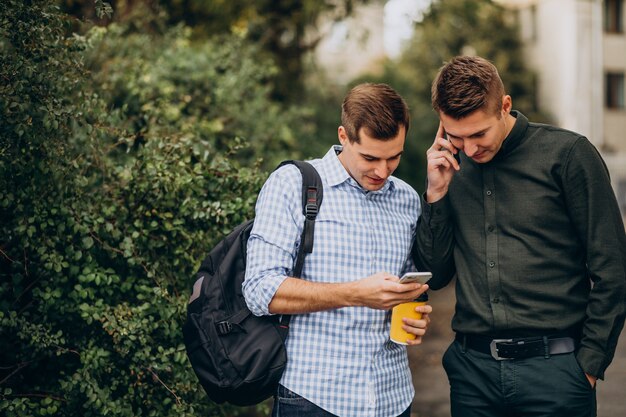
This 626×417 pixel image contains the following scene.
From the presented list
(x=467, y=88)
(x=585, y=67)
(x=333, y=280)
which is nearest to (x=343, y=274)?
(x=333, y=280)

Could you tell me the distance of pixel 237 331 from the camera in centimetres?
338

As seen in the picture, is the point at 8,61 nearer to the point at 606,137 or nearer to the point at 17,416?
the point at 17,416

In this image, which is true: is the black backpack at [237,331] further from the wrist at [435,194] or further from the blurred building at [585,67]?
the blurred building at [585,67]

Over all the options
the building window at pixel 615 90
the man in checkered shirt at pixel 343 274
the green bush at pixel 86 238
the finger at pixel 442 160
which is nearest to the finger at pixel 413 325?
the man in checkered shirt at pixel 343 274

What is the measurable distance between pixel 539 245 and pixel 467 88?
2.27 ft

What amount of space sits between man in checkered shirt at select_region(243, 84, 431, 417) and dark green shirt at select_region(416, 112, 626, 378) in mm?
253

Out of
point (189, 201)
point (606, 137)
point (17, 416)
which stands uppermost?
point (189, 201)

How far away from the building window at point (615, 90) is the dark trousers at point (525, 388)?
112ft

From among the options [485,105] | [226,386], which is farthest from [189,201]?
[485,105]

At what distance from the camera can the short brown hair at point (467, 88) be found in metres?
3.39

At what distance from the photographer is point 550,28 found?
35719 millimetres

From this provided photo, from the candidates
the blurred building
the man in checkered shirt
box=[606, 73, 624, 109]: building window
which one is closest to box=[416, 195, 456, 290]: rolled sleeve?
the man in checkered shirt

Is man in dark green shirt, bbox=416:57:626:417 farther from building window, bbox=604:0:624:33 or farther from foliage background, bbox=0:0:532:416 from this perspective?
building window, bbox=604:0:624:33

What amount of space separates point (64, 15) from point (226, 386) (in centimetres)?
213
